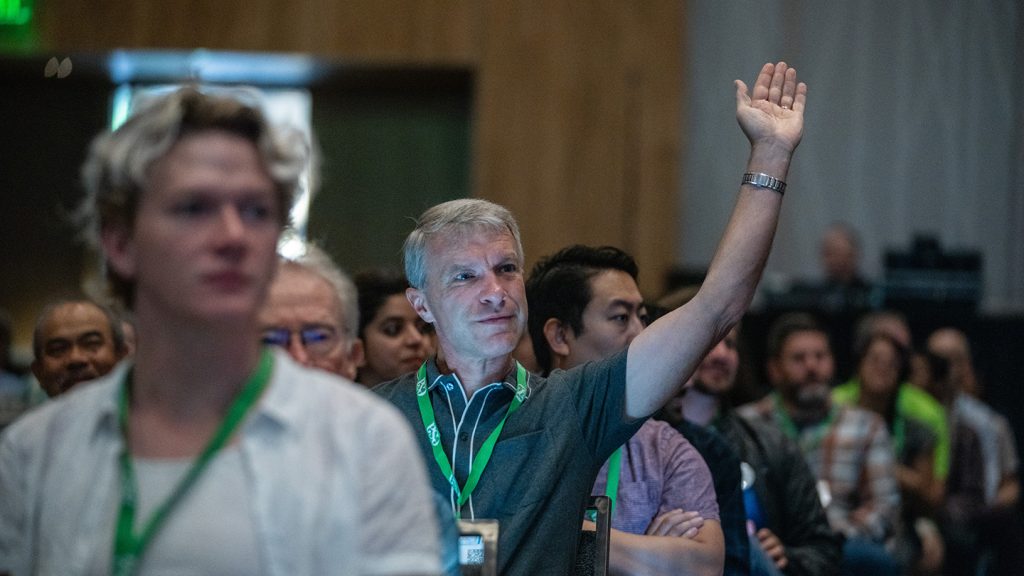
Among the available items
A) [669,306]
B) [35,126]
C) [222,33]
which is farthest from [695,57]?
[669,306]

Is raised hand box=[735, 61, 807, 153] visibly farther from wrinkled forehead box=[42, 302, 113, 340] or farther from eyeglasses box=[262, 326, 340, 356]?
wrinkled forehead box=[42, 302, 113, 340]

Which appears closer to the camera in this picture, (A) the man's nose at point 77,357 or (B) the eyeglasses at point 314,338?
(B) the eyeglasses at point 314,338

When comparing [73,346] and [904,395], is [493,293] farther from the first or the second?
[904,395]

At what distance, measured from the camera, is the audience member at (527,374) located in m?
2.42

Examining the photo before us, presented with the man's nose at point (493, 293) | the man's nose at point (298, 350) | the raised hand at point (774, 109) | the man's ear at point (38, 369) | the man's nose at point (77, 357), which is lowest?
the man's ear at point (38, 369)

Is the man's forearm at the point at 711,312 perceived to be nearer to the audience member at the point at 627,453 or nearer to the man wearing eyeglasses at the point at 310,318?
the audience member at the point at 627,453

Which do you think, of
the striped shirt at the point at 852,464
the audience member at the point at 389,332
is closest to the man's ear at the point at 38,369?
the audience member at the point at 389,332

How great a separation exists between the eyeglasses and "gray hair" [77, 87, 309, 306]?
51.5 inches

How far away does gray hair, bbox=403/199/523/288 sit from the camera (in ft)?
9.19

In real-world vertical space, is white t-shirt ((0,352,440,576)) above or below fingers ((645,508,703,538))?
above

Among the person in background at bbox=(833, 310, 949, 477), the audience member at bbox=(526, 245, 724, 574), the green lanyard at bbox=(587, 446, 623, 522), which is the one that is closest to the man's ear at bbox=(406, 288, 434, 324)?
the audience member at bbox=(526, 245, 724, 574)

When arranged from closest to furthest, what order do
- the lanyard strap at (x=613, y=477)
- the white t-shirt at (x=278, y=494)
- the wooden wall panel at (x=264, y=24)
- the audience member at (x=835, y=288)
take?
the white t-shirt at (x=278, y=494)
the lanyard strap at (x=613, y=477)
the audience member at (x=835, y=288)
the wooden wall panel at (x=264, y=24)

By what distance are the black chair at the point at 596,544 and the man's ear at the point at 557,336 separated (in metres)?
0.65

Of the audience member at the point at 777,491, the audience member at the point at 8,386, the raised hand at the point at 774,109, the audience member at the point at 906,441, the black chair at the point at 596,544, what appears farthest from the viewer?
the audience member at the point at 906,441
